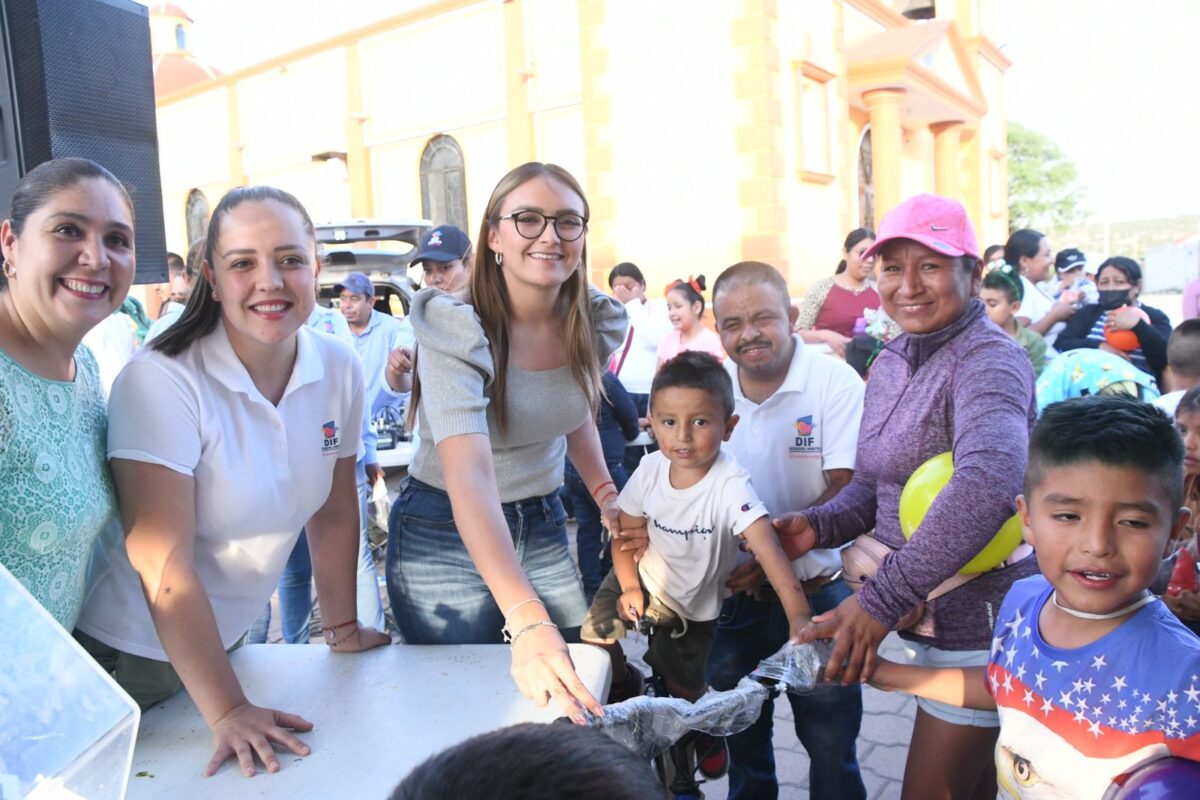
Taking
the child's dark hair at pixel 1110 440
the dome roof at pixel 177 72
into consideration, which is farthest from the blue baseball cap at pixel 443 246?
the dome roof at pixel 177 72

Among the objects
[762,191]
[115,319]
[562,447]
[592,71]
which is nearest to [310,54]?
[592,71]

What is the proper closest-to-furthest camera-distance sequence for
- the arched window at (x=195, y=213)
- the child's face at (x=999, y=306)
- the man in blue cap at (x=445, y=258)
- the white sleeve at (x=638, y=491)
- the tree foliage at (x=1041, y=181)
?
the white sleeve at (x=638, y=491)
the child's face at (x=999, y=306)
the man in blue cap at (x=445, y=258)
the arched window at (x=195, y=213)
the tree foliage at (x=1041, y=181)

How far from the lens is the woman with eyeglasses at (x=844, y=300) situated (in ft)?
19.9

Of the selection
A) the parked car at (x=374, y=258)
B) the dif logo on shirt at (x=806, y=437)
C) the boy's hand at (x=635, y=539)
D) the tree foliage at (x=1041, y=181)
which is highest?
the tree foliage at (x=1041, y=181)

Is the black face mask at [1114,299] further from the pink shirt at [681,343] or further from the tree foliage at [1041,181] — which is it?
the tree foliage at [1041,181]

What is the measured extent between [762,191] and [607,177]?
2258 millimetres

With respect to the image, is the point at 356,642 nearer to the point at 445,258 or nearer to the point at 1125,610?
the point at 1125,610

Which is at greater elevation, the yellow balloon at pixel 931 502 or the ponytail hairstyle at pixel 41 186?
the ponytail hairstyle at pixel 41 186

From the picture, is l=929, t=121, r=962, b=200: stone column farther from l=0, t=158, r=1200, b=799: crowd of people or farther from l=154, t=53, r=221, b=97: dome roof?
l=154, t=53, r=221, b=97: dome roof

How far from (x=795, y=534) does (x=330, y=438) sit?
1165 millimetres

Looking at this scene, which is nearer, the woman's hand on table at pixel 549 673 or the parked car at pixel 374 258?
the woman's hand on table at pixel 549 673

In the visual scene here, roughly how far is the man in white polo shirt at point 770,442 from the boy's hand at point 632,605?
242mm

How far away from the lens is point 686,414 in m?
2.24

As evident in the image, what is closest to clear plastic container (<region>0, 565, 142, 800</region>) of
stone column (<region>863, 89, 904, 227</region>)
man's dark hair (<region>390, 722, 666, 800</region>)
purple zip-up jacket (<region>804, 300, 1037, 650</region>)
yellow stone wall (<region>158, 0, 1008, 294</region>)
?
man's dark hair (<region>390, 722, 666, 800</region>)
